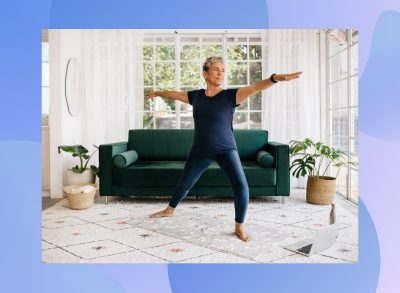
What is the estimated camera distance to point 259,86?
225 cm

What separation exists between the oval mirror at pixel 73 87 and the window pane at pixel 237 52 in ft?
6.52

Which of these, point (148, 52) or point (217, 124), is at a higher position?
point (148, 52)

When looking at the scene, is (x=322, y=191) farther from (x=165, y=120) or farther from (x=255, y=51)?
(x=165, y=120)

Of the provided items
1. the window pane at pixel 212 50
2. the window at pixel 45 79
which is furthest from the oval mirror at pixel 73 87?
the window pane at pixel 212 50

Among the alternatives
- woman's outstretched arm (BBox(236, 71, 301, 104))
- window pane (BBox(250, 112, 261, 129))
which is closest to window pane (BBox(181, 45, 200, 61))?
window pane (BBox(250, 112, 261, 129))

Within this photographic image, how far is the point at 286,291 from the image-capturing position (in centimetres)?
156

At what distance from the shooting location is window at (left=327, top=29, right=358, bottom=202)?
4.48 metres

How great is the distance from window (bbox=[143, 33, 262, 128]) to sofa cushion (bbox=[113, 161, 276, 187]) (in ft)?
4.24

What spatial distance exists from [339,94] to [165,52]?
2292 millimetres

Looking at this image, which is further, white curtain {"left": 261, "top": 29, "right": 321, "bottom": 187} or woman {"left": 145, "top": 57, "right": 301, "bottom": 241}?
white curtain {"left": 261, "top": 29, "right": 321, "bottom": 187}

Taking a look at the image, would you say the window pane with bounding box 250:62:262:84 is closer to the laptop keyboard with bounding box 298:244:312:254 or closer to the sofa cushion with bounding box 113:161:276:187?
the sofa cushion with bounding box 113:161:276:187
